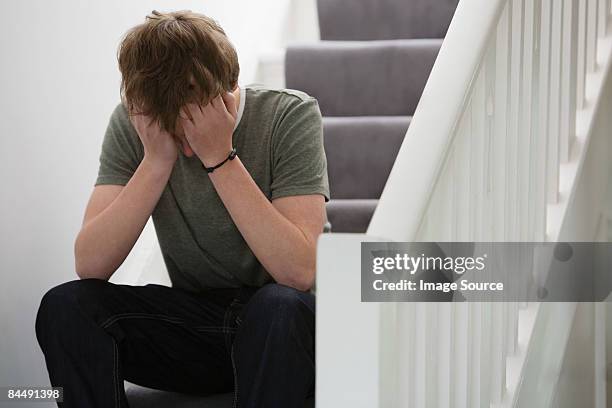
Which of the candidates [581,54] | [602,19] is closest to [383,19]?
[602,19]

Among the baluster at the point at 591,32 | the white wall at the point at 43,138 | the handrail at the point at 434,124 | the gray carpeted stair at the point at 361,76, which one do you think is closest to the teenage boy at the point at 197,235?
the white wall at the point at 43,138

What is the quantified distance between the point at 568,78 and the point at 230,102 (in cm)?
59

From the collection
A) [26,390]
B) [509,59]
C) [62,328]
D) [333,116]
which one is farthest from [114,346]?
[333,116]

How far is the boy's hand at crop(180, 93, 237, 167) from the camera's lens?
153 cm

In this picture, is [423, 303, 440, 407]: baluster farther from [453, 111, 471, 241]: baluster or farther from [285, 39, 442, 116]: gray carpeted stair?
[285, 39, 442, 116]: gray carpeted stair

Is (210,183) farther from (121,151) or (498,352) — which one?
(498,352)

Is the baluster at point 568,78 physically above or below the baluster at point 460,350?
above

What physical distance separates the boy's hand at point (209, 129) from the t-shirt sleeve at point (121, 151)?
7.3 inches

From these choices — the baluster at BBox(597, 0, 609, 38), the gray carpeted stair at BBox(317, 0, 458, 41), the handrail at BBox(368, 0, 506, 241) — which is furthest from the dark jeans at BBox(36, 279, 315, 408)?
the gray carpeted stair at BBox(317, 0, 458, 41)

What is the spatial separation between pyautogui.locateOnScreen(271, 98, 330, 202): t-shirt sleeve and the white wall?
51cm

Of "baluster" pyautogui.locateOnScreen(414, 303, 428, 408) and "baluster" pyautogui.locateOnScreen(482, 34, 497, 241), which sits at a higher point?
"baluster" pyautogui.locateOnScreen(482, 34, 497, 241)

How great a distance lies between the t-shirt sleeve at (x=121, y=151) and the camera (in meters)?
1.68

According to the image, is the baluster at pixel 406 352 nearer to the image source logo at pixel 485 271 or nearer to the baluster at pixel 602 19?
the image source logo at pixel 485 271

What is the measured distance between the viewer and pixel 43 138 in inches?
72.6
